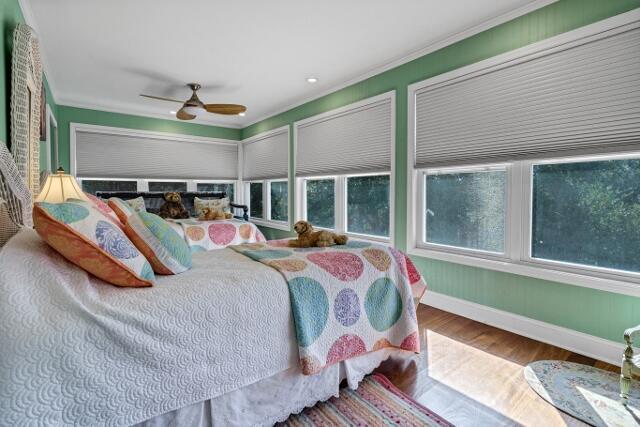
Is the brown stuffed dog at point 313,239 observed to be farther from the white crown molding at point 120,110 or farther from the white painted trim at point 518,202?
the white crown molding at point 120,110

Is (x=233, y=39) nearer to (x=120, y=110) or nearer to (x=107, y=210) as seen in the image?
(x=107, y=210)

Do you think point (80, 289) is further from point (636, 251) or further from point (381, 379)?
point (636, 251)

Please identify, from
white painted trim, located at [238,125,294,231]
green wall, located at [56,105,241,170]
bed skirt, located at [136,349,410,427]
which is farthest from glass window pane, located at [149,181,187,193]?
bed skirt, located at [136,349,410,427]

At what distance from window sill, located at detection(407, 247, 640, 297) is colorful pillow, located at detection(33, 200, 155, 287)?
2.48 meters

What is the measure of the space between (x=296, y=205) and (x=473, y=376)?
11.3 ft

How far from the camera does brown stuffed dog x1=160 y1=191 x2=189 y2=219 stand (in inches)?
181

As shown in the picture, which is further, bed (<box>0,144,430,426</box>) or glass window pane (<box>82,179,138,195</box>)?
glass window pane (<box>82,179,138,195</box>)

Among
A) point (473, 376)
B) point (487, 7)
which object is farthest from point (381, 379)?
point (487, 7)

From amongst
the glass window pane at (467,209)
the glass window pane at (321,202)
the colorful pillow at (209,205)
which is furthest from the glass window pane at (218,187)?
the glass window pane at (467,209)

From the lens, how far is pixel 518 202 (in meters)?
2.56

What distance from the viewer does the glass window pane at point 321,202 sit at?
4.45 meters

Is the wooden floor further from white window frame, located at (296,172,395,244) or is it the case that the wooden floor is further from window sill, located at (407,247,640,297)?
white window frame, located at (296,172,395,244)

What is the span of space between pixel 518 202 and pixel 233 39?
2774mm

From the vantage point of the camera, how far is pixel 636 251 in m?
2.07
